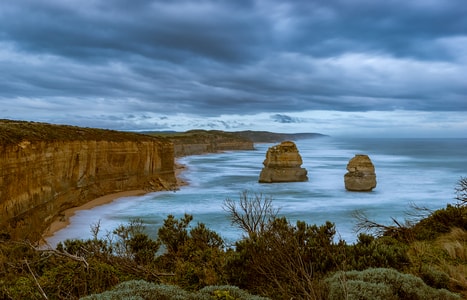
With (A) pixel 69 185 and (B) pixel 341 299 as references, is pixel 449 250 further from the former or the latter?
(A) pixel 69 185

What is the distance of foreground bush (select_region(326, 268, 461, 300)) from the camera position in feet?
16.3

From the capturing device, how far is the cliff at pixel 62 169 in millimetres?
18953

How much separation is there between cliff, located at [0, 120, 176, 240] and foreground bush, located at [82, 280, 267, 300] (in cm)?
1417

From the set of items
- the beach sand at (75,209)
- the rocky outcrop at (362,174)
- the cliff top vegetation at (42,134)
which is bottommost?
the beach sand at (75,209)

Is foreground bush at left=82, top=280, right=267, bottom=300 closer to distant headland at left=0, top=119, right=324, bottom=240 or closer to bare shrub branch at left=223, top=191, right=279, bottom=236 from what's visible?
bare shrub branch at left=223, top=191, right=279, bottom=236

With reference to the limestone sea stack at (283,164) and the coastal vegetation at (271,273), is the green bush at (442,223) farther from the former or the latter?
the limestone sea stack at (283,164)

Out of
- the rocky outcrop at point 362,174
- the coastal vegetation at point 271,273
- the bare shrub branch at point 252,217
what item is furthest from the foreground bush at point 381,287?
the rocky outcrop at point 362,174

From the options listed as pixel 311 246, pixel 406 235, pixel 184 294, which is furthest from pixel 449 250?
pixel 184 294

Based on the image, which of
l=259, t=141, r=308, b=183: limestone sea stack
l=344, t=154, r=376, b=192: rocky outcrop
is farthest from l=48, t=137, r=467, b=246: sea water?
l=259, t=141, r=308, b=183: limestone sea stack

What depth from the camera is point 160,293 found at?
499cm

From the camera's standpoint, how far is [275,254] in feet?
22.4

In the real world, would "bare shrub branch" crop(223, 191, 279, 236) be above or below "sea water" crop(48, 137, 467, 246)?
above

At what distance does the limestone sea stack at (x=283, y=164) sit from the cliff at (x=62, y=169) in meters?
11.1

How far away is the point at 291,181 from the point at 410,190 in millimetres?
12238
